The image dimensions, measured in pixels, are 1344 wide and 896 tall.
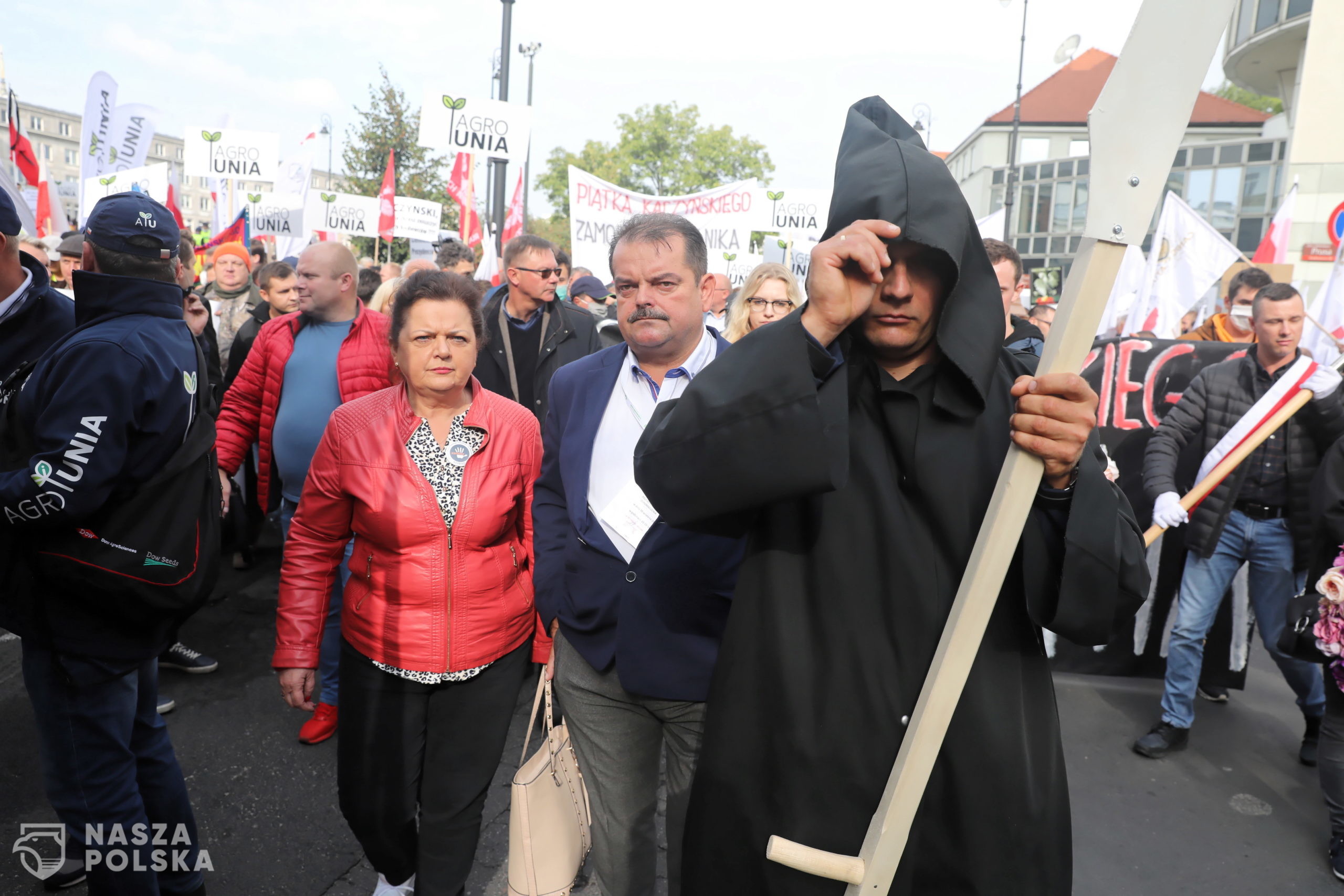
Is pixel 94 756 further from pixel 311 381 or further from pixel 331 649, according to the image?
pixel 311 381

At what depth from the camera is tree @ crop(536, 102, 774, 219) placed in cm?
4194

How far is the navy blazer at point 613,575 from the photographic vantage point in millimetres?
2188

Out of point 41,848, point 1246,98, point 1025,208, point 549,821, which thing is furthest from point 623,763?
point 1246,98

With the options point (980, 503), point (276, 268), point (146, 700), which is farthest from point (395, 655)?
point (276, 268)

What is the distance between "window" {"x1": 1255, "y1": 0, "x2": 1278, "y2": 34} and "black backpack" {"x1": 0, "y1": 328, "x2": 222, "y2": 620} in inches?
1314

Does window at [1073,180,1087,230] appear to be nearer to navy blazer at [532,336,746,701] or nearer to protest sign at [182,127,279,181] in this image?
protest sign at [182,127,279,181]

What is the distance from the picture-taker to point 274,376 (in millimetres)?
4152

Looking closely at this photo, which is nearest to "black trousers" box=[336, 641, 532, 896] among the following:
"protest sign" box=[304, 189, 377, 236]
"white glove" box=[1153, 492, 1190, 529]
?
"white glove" box=[1153, 492, 1190, 529]

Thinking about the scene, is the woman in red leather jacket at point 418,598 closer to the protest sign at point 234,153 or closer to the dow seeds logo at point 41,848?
the dow seeds logo at point 41,848

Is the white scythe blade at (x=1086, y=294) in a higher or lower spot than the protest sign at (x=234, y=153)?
lower

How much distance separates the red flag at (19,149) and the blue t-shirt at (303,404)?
5.32 m

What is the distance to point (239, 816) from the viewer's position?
11.1 feet

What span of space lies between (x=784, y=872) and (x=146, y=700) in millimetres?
2098

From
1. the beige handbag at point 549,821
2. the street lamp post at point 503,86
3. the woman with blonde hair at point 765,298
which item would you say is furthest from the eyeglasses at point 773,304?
the street lamp post at point 503,86
